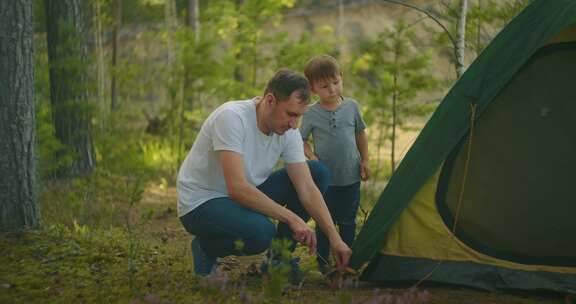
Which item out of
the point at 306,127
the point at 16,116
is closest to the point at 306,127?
the point at 306,127

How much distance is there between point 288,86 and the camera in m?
3.48

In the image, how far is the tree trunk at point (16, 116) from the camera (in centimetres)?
427

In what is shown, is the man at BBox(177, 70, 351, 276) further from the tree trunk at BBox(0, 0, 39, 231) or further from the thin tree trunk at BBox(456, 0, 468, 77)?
the thin tree trunk at BBox(456, 0, 468, 77)

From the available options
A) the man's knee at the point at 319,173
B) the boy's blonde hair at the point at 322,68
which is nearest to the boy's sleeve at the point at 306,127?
the boy's blonde hair at the point at 322,68

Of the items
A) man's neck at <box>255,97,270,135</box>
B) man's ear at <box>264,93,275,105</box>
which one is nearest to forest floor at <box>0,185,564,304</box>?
man's neck at <box>255,97,270,135</box>

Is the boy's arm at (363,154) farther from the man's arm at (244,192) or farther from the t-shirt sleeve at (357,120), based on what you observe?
the man's arm at (244,192)

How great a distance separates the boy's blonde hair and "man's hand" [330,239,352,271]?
104cm

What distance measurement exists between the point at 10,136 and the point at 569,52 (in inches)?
128

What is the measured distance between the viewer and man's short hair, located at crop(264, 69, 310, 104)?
349cm

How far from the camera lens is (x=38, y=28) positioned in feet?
31.1

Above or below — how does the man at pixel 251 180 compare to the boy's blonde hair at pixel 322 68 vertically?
below

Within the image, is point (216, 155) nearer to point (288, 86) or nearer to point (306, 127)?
point (288, 86)

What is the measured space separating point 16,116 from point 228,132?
1543 millimetres

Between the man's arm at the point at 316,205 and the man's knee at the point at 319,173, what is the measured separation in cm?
14
